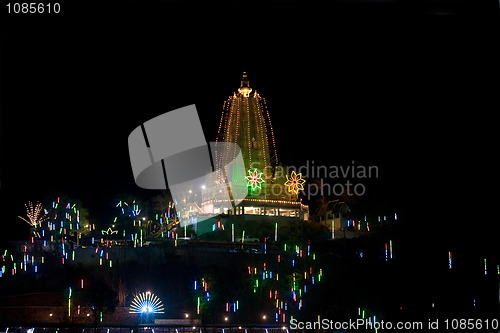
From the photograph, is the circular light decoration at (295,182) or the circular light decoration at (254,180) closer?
the circular light decoration at (295,182)

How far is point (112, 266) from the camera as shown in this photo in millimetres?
28562

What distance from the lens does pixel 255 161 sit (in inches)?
1761

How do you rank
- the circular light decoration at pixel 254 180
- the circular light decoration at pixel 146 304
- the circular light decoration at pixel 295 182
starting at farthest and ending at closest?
the circular light decoration at pixel 254 180, the circular light decoration at pixel 295 182, the circular light decoration at pixel 146 304

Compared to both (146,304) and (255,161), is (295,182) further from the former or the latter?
(146,304)

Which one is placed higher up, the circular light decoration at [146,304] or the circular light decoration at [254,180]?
the circular light decoration at [254,180]

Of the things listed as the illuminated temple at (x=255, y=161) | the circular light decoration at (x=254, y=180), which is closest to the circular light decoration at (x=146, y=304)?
the illuminated temple at (x=255, y=161)

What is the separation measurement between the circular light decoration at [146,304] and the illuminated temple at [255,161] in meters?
14.4

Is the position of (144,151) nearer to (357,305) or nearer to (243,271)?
(243,271)

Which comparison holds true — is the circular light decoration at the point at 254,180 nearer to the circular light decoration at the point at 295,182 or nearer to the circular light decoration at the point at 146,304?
the circular light decoration at the point at 295,182

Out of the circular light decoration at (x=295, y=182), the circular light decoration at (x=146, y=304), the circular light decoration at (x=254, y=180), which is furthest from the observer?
the circular light decoration at (x=254, y=180)

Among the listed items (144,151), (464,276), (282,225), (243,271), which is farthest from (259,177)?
(464,276)

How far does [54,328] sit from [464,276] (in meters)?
16.1

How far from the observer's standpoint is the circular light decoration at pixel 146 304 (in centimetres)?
2559

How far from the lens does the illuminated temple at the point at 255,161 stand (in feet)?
137
